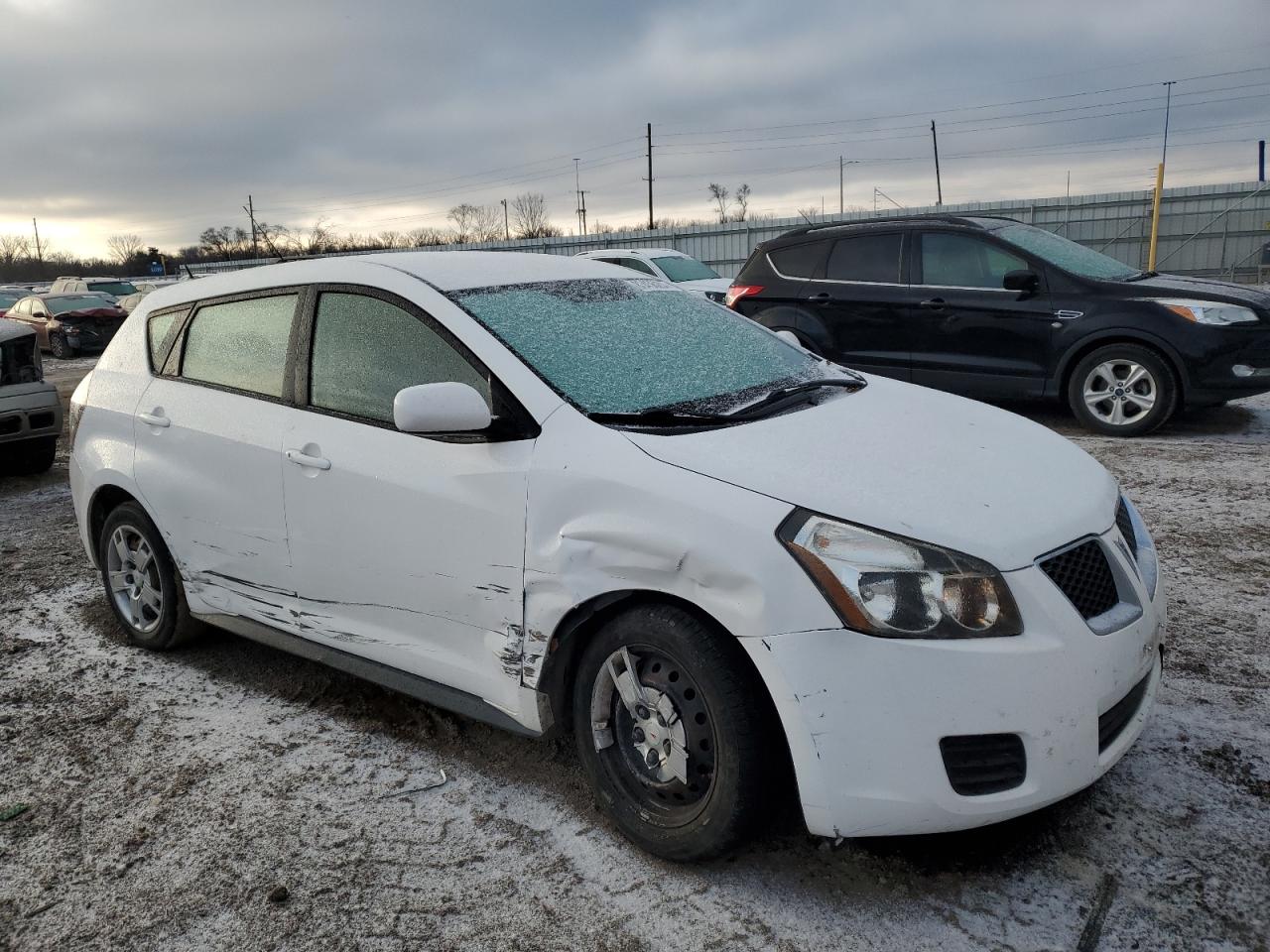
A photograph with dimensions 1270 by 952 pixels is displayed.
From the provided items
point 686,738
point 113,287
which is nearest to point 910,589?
point 686,738

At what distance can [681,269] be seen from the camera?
17016mm

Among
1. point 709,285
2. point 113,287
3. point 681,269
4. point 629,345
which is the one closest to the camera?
point 629,345

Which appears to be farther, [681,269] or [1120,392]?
[681,269]

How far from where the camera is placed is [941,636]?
2334 millimetres

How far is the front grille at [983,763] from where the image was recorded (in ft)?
7.68

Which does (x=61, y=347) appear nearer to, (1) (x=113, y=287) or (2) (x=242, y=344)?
(1) (x=113, y=287)

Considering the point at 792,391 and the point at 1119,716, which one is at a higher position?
the point at 792,391

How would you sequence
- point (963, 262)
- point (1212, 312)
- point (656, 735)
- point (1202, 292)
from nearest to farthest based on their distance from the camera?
point (656, 735) < point (1212, 312) < point (1202, 292) < point (963, 262)

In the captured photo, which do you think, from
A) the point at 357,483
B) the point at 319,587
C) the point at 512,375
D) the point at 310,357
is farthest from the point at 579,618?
the point at 310,357

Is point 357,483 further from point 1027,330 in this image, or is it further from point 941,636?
point 1027,330

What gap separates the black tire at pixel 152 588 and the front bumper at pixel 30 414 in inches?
168

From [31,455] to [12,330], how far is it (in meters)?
1.10

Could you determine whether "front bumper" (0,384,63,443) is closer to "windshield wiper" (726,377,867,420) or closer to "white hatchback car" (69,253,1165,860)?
"white hatchback car" (69,253,1165,860)

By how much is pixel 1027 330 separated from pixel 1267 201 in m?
19.5
